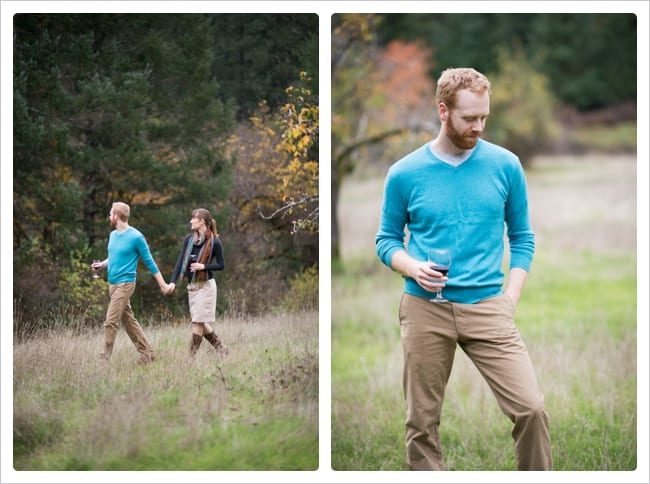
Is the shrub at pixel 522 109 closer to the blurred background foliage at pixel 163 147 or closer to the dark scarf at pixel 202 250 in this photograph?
the blurred background foliage at pixel 163 147

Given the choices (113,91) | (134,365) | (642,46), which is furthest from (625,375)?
(113,91)

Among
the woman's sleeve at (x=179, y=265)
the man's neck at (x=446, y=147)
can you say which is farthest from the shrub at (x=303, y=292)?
the man's neck at (x=446, y=147)

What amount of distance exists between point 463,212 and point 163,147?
4.93 feet

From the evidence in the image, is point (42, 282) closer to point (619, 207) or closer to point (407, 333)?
point (407, 333)

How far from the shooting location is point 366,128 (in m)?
9.88

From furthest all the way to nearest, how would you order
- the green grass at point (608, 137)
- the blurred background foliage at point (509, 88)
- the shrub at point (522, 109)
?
the shrub at point (522, 109) < the green grass at point (608, 137) < the blurred background foliage at point (509, 88)

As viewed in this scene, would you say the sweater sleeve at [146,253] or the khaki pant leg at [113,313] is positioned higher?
the sweater sleeve at [146,253]

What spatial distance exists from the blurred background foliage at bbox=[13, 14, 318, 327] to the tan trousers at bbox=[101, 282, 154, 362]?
1.7 inches

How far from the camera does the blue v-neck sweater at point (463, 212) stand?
3.15 meters

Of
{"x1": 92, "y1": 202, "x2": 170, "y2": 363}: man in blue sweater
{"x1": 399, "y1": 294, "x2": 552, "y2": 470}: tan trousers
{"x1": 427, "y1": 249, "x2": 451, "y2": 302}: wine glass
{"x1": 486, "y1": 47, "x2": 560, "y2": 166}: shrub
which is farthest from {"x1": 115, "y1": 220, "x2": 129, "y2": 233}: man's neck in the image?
{"x1": 486, "y1": 47, "x2": 560, "y2": 166}: shrub

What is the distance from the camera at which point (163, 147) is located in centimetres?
373

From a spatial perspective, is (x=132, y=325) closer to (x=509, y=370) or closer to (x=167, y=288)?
(x=167, y=288)

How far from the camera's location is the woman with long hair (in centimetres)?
368

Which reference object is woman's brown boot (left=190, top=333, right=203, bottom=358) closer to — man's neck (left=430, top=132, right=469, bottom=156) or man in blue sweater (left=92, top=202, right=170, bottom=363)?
man in blue sweater (left=92, top=202, right=170, bottom=363)
